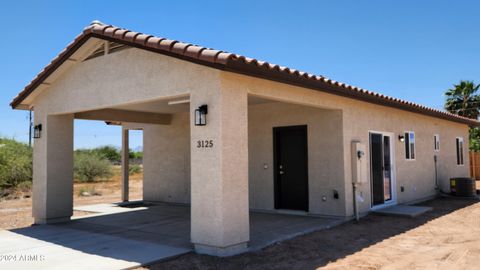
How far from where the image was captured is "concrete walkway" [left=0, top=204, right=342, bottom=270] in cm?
628

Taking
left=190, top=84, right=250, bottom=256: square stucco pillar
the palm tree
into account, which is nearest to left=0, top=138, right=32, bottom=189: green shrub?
left=190, top=84, right=250, bottom=256: square stucco pillar

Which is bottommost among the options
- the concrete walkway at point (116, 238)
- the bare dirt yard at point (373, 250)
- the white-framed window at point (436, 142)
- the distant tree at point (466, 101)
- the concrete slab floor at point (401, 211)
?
the bare dirt yard at point (373, 250)

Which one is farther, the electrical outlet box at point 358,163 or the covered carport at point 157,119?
the electrical outlet box at point 358,163

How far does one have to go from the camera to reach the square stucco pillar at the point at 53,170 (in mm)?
10133

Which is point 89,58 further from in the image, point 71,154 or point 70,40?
point 71,154

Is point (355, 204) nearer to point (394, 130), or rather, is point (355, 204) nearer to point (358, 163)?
point (358, 163)

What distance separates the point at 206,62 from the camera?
6281 millimetres

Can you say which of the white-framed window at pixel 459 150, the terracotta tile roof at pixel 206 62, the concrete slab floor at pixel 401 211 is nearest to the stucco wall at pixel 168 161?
the terracotta tile roof at pixel 206 62

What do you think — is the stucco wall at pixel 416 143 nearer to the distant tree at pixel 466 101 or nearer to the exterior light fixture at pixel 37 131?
the exterior light fixture at pixel 37 131

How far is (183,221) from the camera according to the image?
10.0 meters

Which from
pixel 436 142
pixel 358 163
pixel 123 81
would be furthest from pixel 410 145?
pixel 123 81

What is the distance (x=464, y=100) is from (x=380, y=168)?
2701 centimetres

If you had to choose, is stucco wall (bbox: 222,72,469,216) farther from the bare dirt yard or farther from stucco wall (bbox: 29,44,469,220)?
the bare dirt yard

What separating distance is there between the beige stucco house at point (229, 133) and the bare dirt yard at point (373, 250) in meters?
0.53
